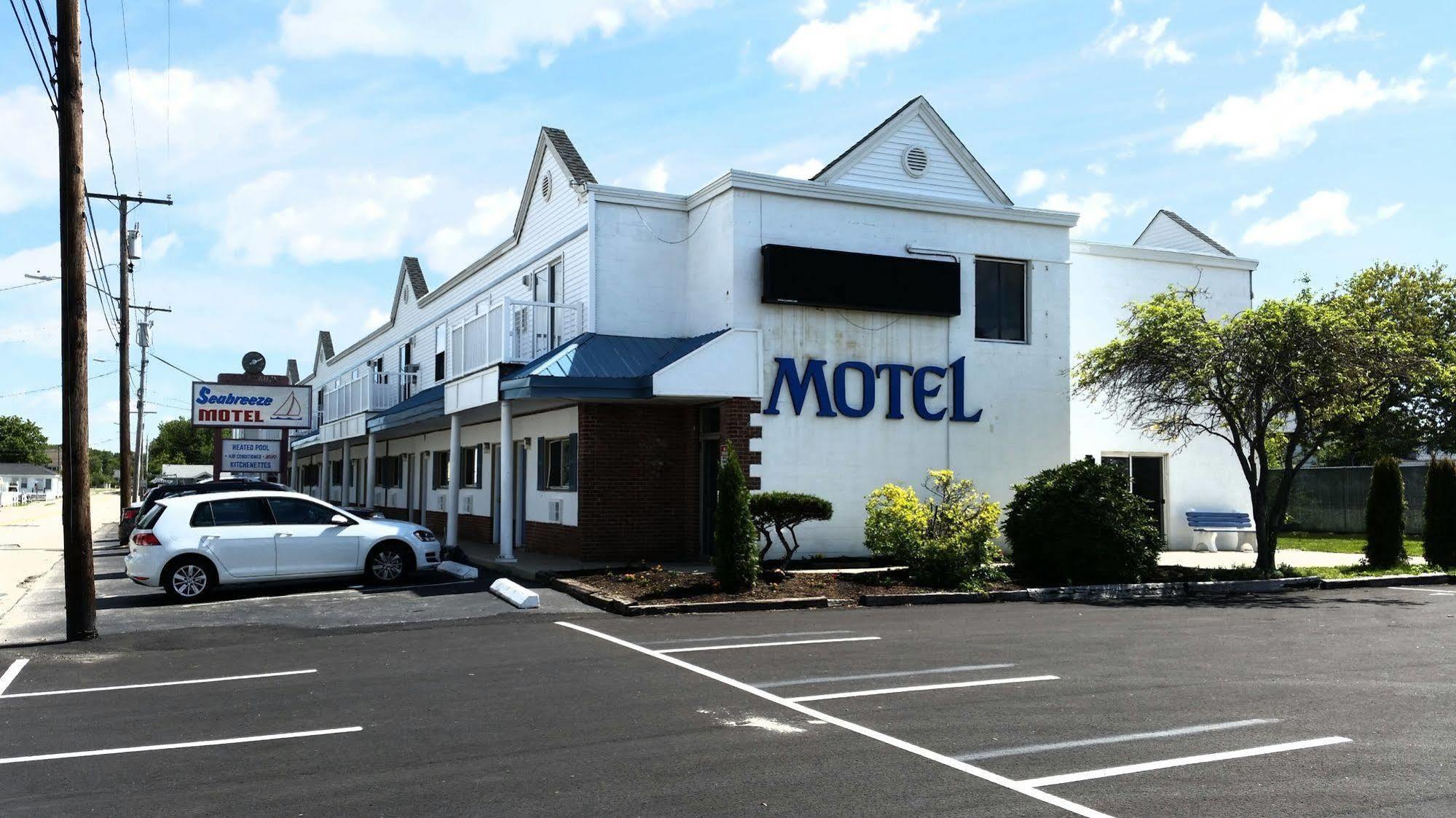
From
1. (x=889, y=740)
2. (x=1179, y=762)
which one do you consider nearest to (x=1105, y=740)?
(x=1179, y=762)

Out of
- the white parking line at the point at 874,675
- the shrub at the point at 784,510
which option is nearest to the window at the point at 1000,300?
the shrub at the point at 784,510

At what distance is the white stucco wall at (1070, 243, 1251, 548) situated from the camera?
2348 centimetres

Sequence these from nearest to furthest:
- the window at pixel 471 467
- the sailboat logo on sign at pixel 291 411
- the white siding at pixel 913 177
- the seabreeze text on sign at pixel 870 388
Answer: the seabreeze text on sign at pixel 870 388, the white siding at pixel 913 177, the window at pixel 471 467, the sailboat logo on sign at pixel 291 411

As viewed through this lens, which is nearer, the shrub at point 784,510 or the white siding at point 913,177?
the shrub at point 784,510

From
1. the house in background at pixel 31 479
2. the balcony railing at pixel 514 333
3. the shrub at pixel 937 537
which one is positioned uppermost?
the balcony railing at pixel 514 333

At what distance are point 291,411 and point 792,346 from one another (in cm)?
2301

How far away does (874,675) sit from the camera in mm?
9672

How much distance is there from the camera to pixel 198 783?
6402mm

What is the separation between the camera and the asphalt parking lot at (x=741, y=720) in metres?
6.08

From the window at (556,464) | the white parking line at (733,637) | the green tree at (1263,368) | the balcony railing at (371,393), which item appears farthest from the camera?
the balcony railing at (371,393)

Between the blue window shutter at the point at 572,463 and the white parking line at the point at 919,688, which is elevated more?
the blue window shutter at the point at 572,463

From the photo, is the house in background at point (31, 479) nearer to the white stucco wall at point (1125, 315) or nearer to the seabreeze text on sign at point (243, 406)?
the seabreeze text on sign at point (243, 406)

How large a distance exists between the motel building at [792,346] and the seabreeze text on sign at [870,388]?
0.12ft

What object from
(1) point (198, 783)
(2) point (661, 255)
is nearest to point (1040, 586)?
(2) point (661, 255)
